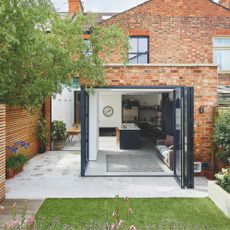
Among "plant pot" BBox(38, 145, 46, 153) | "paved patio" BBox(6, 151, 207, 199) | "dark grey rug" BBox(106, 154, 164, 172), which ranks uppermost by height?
"plant pot" BBox(38, 145, 46, 153)

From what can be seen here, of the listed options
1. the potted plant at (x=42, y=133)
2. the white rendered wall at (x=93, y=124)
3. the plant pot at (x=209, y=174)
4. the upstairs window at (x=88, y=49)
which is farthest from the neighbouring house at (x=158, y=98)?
the upstairs window at (x=88, y=49)

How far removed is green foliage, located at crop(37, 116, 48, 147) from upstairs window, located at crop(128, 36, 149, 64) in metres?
4.94

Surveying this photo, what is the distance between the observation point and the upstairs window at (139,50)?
47.5 feet

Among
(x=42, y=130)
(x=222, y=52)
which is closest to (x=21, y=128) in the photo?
(x=42, y=130)

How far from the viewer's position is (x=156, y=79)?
8.77m

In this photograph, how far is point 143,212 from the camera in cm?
582

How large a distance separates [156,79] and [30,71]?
11.6 ft

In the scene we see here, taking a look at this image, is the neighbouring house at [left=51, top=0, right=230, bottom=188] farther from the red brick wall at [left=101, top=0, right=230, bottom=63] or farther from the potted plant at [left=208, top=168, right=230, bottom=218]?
the potted plant at [left=208, top=168, right=230, bottom=218]

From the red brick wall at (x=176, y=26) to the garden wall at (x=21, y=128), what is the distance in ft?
20.5

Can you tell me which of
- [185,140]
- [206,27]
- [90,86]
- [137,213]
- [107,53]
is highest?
[206,27]

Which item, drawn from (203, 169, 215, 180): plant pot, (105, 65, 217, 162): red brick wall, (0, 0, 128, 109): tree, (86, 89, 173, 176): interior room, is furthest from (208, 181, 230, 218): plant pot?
(0, 0, 128, 109): tree

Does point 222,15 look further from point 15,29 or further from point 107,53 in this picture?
point 15,29

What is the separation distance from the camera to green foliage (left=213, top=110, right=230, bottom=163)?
7.44 meters

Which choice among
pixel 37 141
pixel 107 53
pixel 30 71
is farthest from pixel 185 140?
pixel 37 141
